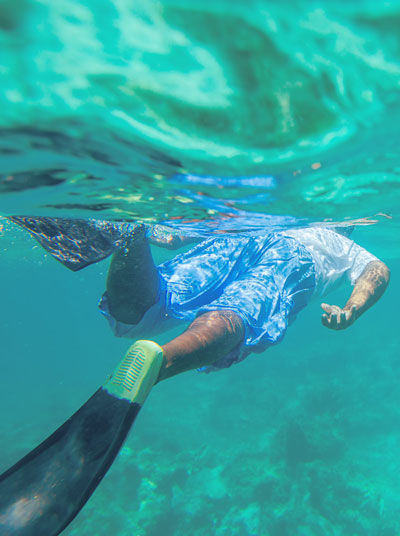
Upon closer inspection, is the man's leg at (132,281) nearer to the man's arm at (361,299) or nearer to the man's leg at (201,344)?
the man's leg at (201,344)

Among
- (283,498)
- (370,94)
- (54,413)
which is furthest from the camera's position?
(54,413)

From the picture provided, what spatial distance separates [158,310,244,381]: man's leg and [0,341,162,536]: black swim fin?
202 mm

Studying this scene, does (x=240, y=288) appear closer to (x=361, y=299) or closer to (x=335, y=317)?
(x=335, y=317)

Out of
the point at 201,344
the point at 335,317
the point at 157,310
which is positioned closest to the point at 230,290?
the point at 157,310

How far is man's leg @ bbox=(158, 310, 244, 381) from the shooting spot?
301 centimetres

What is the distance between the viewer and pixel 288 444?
13.6 m

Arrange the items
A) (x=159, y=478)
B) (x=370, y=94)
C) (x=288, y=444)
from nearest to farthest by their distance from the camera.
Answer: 1. (x=370, y=94)
2. (x=159, y=478)
3. (x=288, y=444)

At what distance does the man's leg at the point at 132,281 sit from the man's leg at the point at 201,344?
1.30m

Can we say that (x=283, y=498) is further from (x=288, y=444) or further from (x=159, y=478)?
(x=159, y=478)

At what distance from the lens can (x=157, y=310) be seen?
5348 millimetres

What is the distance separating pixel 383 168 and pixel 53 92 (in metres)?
6.02

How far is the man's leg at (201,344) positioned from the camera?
3008 millimetres

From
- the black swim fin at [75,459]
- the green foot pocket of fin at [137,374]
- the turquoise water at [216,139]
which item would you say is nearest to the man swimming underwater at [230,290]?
the green foot pocket of fin at [137,374]

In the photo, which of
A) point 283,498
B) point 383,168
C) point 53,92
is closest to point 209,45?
point 53,92
